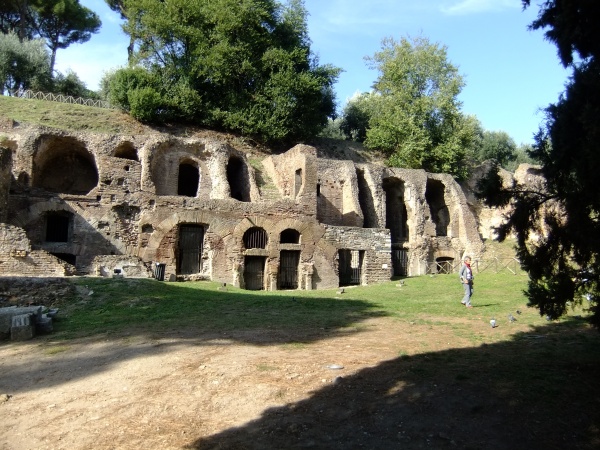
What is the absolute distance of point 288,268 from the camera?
22.8m

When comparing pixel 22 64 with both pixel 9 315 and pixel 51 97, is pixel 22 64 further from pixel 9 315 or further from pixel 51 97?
pixel 9 315

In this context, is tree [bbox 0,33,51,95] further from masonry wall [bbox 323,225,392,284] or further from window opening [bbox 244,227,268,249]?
masonry wall [bbox 323,225,392,284]

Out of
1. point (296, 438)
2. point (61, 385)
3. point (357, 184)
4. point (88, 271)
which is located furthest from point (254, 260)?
point (296, 438)

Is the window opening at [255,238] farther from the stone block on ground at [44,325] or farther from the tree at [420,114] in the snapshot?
the tree at [420,114]

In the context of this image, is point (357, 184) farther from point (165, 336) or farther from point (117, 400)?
point (117, 400)

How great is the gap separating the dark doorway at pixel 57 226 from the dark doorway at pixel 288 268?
29.9 feet

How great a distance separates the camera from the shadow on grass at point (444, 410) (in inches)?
203

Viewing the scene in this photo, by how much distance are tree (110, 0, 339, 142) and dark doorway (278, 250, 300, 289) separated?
1495 cm

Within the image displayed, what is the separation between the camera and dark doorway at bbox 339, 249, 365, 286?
2470 centimetres

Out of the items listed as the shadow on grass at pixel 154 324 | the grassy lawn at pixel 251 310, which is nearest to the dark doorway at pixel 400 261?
the grassy lawn at pixel 251 310

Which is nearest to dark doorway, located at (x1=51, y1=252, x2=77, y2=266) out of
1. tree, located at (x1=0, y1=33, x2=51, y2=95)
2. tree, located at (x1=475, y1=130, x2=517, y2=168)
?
tree, located at (x1=0, y1=33, x2=51, y2=95)

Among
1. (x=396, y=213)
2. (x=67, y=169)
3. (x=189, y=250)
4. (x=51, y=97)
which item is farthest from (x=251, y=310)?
(x=51, y=97)

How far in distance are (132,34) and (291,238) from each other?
23457 millimetres

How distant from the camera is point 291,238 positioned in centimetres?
2380
